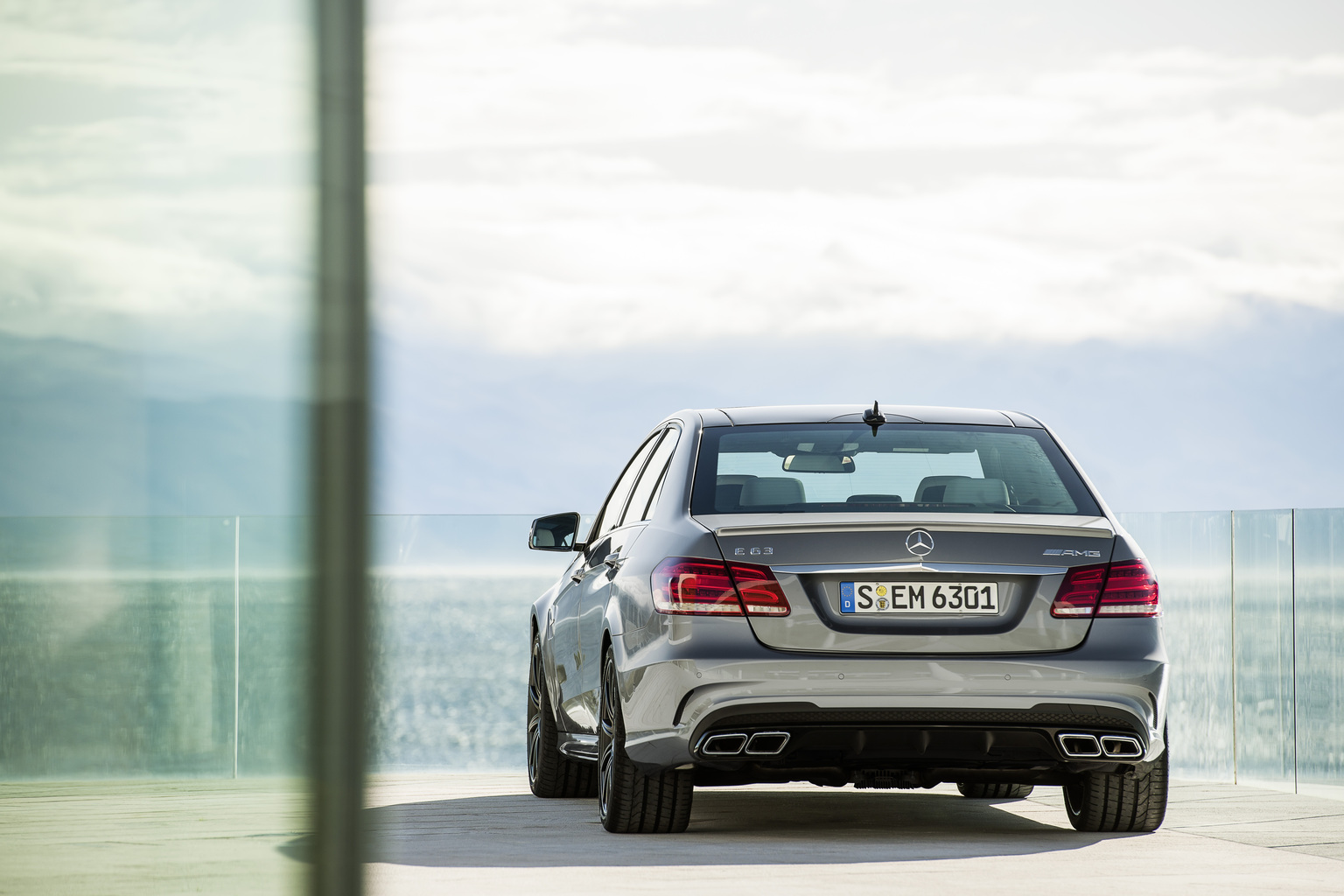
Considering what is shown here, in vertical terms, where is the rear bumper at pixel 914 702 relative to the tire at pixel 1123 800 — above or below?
above

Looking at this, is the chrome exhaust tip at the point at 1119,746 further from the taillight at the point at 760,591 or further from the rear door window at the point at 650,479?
the rear door window at the point at 650,479

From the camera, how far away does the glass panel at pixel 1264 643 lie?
10.9 meters

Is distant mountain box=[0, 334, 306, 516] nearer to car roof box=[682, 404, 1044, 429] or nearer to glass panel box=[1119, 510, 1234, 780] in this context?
car roof box=[682, 404, 1044, 429]

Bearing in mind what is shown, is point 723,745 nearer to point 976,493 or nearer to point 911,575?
point 911,575

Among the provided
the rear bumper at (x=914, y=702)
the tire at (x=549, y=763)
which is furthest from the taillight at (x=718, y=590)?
the tire at (x=549, y=763)

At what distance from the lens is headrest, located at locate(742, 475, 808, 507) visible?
24.0ft

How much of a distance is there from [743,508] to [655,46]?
69.7 meters

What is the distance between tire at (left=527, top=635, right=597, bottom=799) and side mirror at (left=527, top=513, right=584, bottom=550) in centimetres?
84

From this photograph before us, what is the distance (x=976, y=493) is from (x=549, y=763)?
127 inches

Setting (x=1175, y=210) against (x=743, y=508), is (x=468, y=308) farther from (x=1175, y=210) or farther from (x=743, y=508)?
(x=743, y=508)

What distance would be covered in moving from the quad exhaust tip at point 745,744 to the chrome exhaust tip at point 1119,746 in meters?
1.12

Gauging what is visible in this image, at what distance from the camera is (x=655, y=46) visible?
2963 inches

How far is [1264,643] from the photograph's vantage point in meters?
11.2

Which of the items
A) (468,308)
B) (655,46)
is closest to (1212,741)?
(655,46)
